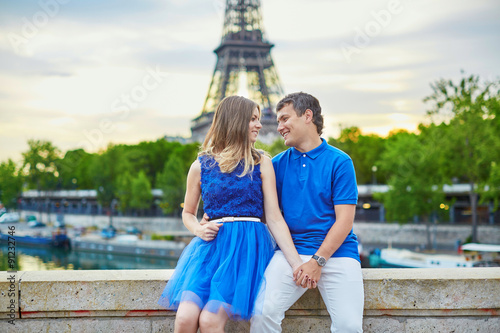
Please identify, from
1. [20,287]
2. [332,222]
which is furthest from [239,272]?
[20,287]

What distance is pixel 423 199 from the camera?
29734 millimetres

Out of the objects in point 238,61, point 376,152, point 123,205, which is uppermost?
point 238,61

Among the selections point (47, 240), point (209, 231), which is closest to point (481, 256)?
point (209, 231)

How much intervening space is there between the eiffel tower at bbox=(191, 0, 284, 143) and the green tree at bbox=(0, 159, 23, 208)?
21.3 metres

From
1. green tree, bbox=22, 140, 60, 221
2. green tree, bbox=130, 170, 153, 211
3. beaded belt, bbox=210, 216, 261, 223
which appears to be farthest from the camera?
green tree, bbox=22, 140, 60, 221

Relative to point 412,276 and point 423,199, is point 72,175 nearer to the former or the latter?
point 423,199

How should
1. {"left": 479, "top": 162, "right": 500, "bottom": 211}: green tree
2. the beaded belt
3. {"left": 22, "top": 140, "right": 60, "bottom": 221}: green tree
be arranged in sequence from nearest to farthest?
1. the beaded belt
2. {"left": 479, "top": 162, "right": 500, "bottom": 211}: green tree
3. {"left": 22, "top": 140, "right": 60, "bottom": 221}: green tree

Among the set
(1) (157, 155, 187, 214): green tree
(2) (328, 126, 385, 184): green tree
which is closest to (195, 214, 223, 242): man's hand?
(2) (328, 126, 385, 184): green tree

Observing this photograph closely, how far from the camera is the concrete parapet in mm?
3650

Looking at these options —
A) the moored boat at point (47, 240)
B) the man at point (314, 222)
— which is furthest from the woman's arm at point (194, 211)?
the moored boat at point (47, 240)

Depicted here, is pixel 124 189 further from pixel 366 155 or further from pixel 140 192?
pixel 366 155

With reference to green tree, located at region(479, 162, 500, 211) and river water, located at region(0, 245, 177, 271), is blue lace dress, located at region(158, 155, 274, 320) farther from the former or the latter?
river water, located at region(0, 245, 177, 271)

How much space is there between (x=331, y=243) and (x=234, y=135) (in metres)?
0.93

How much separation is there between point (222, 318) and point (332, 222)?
945mm
